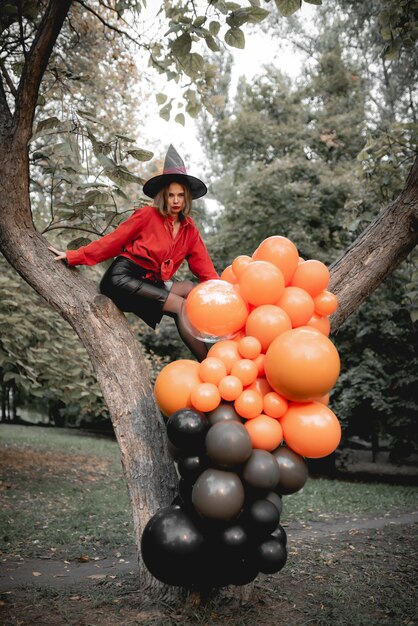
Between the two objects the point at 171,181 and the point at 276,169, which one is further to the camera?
the point at 276,169

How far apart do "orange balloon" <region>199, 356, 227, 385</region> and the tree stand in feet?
2.89

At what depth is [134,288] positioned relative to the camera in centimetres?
319

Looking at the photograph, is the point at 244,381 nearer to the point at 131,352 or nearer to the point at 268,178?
the point at 131,352

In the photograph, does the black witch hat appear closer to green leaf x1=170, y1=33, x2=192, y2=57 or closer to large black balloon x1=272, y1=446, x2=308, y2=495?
green leaf x1=170, y1=33, x2=192, y2=57

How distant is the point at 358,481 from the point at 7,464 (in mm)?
7916

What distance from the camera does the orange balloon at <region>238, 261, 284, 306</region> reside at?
2680 millimetres

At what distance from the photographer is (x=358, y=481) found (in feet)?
37.1

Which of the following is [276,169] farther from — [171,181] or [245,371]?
[245,371]

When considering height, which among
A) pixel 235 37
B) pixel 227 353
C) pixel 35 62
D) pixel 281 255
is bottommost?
pixel 227 353

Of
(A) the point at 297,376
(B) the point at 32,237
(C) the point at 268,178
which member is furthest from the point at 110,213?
(C) the point at 268,178

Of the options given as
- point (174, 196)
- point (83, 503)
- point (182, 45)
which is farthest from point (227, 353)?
point (83, 503)

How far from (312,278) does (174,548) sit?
1.65m

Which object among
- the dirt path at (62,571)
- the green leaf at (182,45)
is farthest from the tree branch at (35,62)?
the dirt path at (62,571)

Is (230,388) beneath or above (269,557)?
above
